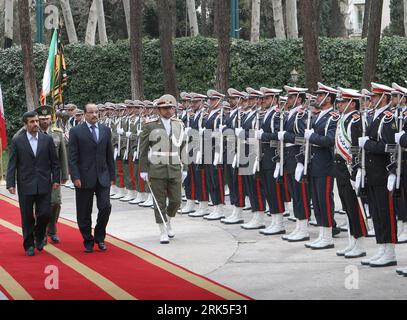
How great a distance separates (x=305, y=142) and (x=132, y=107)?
324 inches

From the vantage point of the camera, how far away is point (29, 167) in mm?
13367

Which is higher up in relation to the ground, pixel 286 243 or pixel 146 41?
pixel 146 41

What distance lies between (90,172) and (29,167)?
0.84 meters

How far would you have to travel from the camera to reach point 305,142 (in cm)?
1370

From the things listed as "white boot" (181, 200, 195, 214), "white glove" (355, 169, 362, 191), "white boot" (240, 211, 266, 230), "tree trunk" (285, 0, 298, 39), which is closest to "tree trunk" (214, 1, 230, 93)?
"white boot" (181, 200, 195, 214)

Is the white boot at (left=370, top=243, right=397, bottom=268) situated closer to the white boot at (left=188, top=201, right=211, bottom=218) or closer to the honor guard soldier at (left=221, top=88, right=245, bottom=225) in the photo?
the honor guard soldier at (left=221, top=88, right=245, bottom=225)

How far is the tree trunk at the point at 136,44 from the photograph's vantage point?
95.2 ft

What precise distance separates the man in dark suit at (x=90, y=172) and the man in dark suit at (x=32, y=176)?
37 centimetres

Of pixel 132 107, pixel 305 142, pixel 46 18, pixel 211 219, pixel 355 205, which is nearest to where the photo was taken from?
pixel 355 205

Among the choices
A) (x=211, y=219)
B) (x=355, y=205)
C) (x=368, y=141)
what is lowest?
(x=211, y=219)

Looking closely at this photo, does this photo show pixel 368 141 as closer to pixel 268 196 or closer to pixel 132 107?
pixel 268 196

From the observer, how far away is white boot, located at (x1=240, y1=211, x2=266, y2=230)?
1560 centimetres

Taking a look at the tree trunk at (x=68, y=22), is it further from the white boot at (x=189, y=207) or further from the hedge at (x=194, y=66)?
the white boot at (x=189, y=207)
